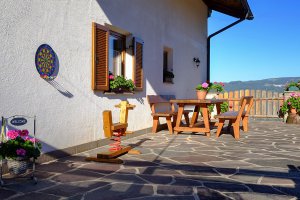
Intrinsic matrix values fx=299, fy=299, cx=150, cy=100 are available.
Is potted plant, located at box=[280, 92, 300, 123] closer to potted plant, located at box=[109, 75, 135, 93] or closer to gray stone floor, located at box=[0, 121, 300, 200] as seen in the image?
gray stone floor, located at box=[0, 121, 300, 200]

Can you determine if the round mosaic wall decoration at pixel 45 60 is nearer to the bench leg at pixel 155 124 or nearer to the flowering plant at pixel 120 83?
the flowering plant at pixel 120 83

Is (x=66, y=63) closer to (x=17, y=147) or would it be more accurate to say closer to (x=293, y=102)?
(x=17, y=147)

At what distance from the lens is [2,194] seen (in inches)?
108

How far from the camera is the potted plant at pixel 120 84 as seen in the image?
557 centimetres

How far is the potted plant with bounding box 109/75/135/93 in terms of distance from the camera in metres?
5.57

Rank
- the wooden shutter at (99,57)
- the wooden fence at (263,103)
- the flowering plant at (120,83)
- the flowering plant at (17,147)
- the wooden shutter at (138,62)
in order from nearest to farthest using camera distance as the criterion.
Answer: the flowering plant at (17,147) < the wooden shutter at (99,57) < the flowering plant at (120,83) < the wooden shutter at (138,62) < the wooden fence at (263,103)

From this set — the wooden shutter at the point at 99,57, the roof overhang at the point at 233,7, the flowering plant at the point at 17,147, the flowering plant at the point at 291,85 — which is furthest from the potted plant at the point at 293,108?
the flowering plant at the point at 17,147

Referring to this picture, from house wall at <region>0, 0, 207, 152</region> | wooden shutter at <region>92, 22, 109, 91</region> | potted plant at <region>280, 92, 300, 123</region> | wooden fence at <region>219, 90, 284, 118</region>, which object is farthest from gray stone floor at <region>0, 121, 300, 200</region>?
wooden fence at <region>219, 90, 284, 118</region>

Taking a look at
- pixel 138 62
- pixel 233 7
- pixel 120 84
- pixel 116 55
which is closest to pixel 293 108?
pixel 233 7

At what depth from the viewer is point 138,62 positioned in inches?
257

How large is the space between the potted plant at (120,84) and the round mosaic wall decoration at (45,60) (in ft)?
5.10

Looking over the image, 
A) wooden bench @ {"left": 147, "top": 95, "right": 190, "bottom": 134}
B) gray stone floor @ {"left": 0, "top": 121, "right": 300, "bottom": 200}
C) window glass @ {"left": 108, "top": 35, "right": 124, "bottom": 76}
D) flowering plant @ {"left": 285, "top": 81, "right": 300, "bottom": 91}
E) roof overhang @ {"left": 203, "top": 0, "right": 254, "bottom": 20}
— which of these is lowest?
gray stone floor @ {"left": 0, "top": 121, "right": 300, "bottom": 200}

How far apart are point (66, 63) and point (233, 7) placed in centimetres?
855

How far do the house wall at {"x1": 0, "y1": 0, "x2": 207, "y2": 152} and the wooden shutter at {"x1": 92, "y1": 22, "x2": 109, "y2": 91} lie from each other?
92mm
